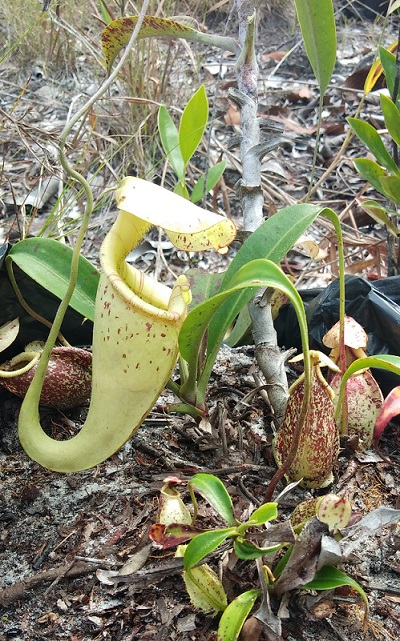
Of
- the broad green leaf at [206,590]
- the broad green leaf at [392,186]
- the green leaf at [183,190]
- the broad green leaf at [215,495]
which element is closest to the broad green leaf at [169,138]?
the green leaf at [183,190]

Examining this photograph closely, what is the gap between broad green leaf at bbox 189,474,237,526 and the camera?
847mm

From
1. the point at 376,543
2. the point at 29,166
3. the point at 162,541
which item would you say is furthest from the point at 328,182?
the point at 162,541

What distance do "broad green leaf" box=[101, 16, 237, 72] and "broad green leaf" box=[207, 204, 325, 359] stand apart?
1.48 feet

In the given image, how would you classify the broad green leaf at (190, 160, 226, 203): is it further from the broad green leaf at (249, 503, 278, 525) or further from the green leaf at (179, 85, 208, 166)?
the broad green leaf at (249, 503, 278, 525)

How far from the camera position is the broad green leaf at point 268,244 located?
1.07m

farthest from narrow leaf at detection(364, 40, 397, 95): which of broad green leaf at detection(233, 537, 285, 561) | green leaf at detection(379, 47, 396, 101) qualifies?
broad green leaf at detection(233, 537, 285, 561)

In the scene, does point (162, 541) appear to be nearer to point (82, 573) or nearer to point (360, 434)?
point (82, 573)

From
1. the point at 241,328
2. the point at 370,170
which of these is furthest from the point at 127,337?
the point at 370,170

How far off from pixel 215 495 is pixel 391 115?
1.05 metres

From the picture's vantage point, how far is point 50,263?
3.86 ft

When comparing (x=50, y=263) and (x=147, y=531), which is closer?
(x=147, y=531)

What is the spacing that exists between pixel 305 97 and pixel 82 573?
267cm

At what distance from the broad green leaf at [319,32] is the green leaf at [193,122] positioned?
0.87 ft

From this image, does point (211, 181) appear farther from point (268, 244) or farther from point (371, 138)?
point (268, 244)
